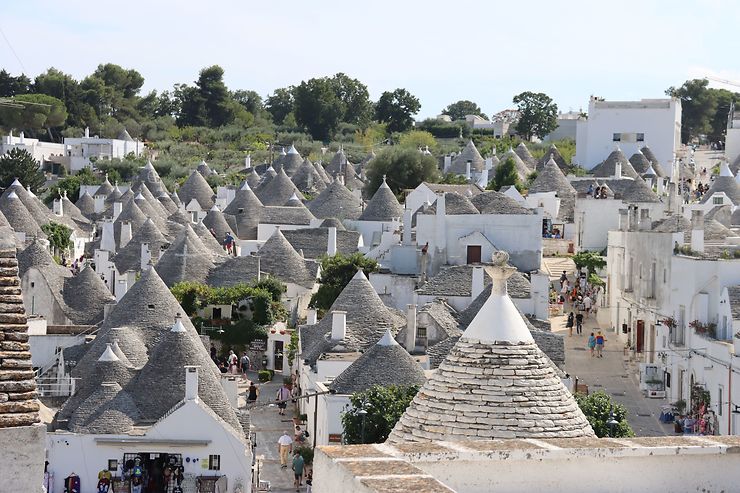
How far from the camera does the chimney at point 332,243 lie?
59.1m

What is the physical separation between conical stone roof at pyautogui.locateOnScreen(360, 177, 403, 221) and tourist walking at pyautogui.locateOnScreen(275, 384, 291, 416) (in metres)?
25.6

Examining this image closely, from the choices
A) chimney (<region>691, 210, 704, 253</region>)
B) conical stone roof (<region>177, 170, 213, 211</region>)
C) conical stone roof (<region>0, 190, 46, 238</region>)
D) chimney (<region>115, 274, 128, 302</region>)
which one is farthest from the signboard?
conical stone roof (<region>177, 170, 213, 211</region>)

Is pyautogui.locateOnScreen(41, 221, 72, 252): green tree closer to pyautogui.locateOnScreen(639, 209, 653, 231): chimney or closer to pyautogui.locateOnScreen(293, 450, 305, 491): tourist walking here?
pyautogui.locateOnScreen(639, 209, 653, 231): chimney

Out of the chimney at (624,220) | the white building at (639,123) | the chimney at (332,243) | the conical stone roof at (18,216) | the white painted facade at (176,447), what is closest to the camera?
the white painted facade at (176,447)

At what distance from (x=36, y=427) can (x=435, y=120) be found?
112m

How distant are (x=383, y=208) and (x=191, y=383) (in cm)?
3513

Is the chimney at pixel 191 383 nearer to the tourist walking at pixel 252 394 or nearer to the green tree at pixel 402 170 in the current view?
the tourist walking at pixel 252 394

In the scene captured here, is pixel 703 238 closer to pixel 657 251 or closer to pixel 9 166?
pixel 657 251

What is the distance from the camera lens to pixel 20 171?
288 feet

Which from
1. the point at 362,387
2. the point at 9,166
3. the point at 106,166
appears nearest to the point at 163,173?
the point at 106,166

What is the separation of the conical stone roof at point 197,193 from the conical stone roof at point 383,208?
53.7ft

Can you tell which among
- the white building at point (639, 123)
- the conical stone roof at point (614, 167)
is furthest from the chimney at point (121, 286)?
the white building at point (639, 123)

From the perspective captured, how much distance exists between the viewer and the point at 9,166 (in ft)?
289

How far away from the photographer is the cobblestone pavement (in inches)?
1227
